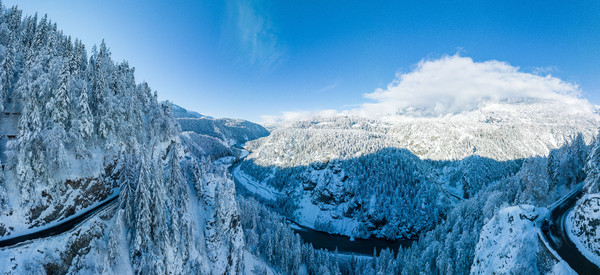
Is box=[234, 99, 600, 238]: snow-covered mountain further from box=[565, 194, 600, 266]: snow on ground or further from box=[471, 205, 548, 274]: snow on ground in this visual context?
box=[565, 194, 600, 266]: snow on ground

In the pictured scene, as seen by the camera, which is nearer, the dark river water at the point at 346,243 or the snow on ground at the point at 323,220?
the dark river water at the point at 346,243

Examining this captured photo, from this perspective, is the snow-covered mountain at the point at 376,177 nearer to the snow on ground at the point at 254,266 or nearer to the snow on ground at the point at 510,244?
the snow on ground at the point at 254,266

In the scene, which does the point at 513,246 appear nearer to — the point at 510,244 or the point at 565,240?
the point at 510,244

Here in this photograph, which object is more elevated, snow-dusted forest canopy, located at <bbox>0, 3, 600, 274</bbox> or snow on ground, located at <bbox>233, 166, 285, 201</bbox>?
snow-dusted forest canopy, located at <bbox>0, 3, 600, 274</bbox>

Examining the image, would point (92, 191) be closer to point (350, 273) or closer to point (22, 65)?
point (22, 65)

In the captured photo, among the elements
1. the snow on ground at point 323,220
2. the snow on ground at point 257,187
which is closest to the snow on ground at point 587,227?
the snow on ground at point 323,220

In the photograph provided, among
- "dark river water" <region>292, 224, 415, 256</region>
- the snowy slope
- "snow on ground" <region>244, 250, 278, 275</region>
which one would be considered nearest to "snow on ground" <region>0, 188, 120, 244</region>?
"snow on ground" <region>244, 250, 278, 275</region>
